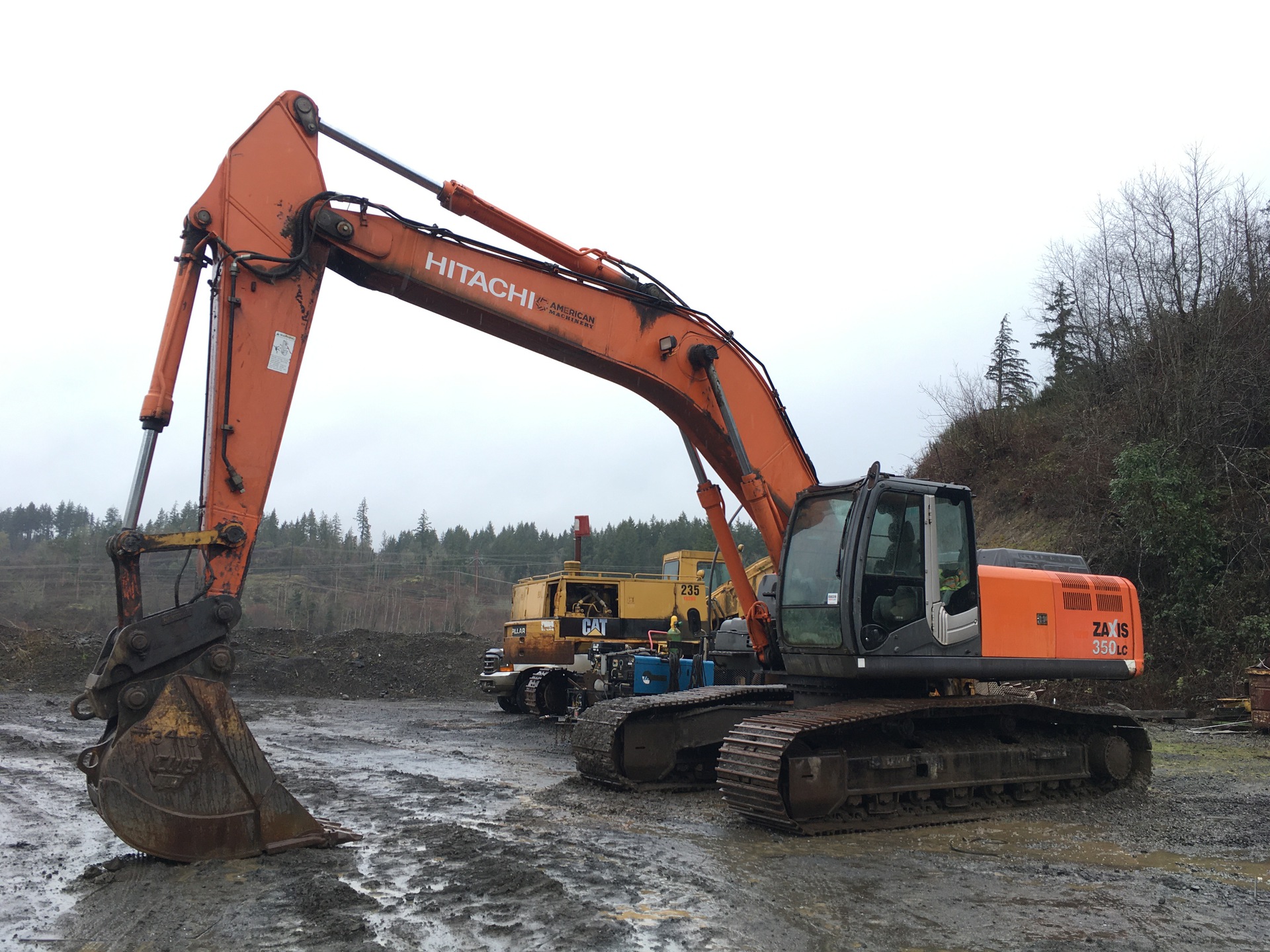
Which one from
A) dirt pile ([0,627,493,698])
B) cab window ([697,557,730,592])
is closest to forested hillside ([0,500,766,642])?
dirt pile ([0,627,493,698])

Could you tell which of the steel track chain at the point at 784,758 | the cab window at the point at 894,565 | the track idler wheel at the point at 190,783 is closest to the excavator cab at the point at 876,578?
the cab window at the point at 894,565

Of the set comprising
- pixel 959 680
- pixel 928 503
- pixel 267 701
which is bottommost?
pixel 267 701

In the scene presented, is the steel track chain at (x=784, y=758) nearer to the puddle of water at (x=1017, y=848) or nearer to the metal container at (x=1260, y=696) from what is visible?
the puddle of water at (x=1017, y=848)

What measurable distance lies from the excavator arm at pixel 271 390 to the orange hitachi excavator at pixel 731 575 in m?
0.02

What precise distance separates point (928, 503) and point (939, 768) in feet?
6.80

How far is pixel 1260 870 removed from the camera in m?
5.76

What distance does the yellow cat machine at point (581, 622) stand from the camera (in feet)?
57.2

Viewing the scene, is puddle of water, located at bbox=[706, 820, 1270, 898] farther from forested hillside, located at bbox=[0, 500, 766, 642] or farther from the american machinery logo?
forested hillside, located at bbox=[0, 500, 766, 642]

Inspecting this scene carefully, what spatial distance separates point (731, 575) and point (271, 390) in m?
4.60

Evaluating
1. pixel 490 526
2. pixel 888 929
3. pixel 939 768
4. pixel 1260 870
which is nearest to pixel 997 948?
pixel 888 929

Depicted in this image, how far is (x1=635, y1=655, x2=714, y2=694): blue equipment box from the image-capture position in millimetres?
13383

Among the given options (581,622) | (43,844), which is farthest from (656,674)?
(43,844)

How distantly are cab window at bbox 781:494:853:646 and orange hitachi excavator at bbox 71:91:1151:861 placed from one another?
0.02 meters

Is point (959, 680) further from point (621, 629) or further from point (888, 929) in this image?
point (621, 629)
